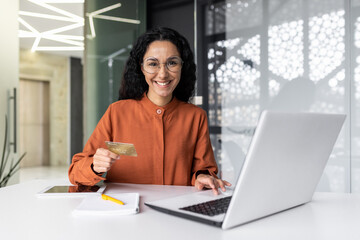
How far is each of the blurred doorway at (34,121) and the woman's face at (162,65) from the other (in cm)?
791

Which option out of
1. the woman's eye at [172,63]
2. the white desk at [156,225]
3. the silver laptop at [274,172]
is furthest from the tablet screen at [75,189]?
the woman's eye at [172,63]

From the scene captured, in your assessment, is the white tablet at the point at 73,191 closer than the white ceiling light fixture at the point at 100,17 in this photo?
Yes

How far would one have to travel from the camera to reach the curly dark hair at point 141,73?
5.78 ft

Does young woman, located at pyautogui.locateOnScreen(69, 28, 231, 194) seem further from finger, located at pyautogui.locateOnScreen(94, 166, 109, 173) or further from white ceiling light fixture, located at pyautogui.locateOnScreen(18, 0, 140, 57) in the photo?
white ceiling light fixture, located at pyautogui.locateOnScreen(18, 0, 140, 57)

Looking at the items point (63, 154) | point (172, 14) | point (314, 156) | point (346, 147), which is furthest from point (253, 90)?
point (63, 154)

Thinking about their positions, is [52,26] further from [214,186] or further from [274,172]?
[274,172]

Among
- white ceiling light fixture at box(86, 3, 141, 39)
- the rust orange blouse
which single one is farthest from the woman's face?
white ceiling light fixture at box(86, 3, 141, 39)

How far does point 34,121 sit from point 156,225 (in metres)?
8.99

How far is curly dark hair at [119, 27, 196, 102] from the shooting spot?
1.76 meters

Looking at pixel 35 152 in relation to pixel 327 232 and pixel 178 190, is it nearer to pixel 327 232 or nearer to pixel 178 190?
pixel 178 190

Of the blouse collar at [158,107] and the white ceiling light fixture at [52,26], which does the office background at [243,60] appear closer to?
the blouse collar at [158,107]

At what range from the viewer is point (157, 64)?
169 centimetres

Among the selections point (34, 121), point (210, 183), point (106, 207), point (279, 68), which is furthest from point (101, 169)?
point (34, 121)

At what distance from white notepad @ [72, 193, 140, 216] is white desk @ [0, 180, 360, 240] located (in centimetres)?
2
